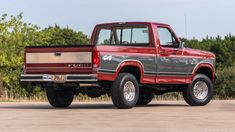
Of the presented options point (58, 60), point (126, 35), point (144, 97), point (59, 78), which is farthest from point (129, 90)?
point (144, 97)

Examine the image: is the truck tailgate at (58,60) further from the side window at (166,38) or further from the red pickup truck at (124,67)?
the side window at (166,38)

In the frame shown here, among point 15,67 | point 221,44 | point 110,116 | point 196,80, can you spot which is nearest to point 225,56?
point 221,44

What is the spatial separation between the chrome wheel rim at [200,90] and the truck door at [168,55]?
0.69m

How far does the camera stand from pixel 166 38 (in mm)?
17156

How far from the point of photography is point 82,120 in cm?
Result: 1198

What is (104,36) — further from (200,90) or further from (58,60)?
(200,90)

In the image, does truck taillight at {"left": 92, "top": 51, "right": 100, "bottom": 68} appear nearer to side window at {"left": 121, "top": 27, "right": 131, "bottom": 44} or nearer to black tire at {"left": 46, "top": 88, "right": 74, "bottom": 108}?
black tire at {"left": 46, "top": 88, "right": 74, "bottom": 108}

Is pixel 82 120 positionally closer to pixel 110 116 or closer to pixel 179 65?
pixel 110 116

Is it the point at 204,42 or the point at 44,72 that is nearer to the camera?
the point at 44,72

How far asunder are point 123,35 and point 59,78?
8.83ft

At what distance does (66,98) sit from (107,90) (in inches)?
66.7

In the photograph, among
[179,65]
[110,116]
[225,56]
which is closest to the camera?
[110,116]

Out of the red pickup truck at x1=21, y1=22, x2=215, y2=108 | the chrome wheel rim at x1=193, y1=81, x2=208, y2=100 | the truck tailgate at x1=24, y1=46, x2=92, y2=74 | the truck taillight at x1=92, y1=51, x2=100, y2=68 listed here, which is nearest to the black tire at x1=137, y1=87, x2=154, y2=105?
the red pickup truck at x1=21, y1=22, x2=215, y2=108

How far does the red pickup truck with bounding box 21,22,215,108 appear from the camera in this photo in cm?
1521
